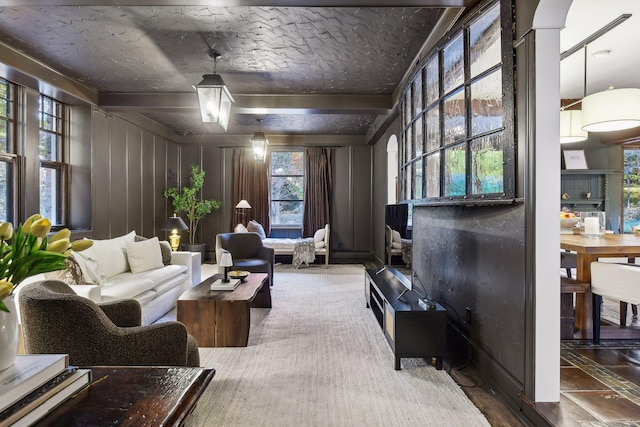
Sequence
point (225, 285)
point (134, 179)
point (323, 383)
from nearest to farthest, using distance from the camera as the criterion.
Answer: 1. point (323, 383)
2. point (225, 285)
3. point (134, 179)

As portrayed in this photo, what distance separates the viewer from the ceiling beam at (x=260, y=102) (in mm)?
4980

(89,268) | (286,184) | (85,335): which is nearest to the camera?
(85,335)

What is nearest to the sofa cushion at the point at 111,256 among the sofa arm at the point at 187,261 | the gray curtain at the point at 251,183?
the sofa arm at the point at 187,261

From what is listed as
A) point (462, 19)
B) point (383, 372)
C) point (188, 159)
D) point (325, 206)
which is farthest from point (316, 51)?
point (188, 159)

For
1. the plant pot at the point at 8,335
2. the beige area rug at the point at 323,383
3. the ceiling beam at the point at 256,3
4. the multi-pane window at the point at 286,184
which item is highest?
the ceiling beam at the point at 256,3

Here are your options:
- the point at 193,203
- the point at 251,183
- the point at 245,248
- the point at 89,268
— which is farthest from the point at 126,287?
the point at 251,183

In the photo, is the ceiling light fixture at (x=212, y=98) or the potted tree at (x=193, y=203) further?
the potted tree at (x=193, y=203)

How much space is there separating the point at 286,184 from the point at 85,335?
660 cm

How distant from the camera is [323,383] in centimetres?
239

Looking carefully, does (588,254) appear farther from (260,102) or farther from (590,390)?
(260,102)

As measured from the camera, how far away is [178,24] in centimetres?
310

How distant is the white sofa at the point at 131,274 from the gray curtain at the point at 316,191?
3.57 m

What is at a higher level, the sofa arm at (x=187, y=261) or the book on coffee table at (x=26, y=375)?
the book on coffee table at (x=26, y=375)

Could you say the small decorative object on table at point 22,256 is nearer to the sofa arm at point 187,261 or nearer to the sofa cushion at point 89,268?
the sofa cushion at point 89,268
